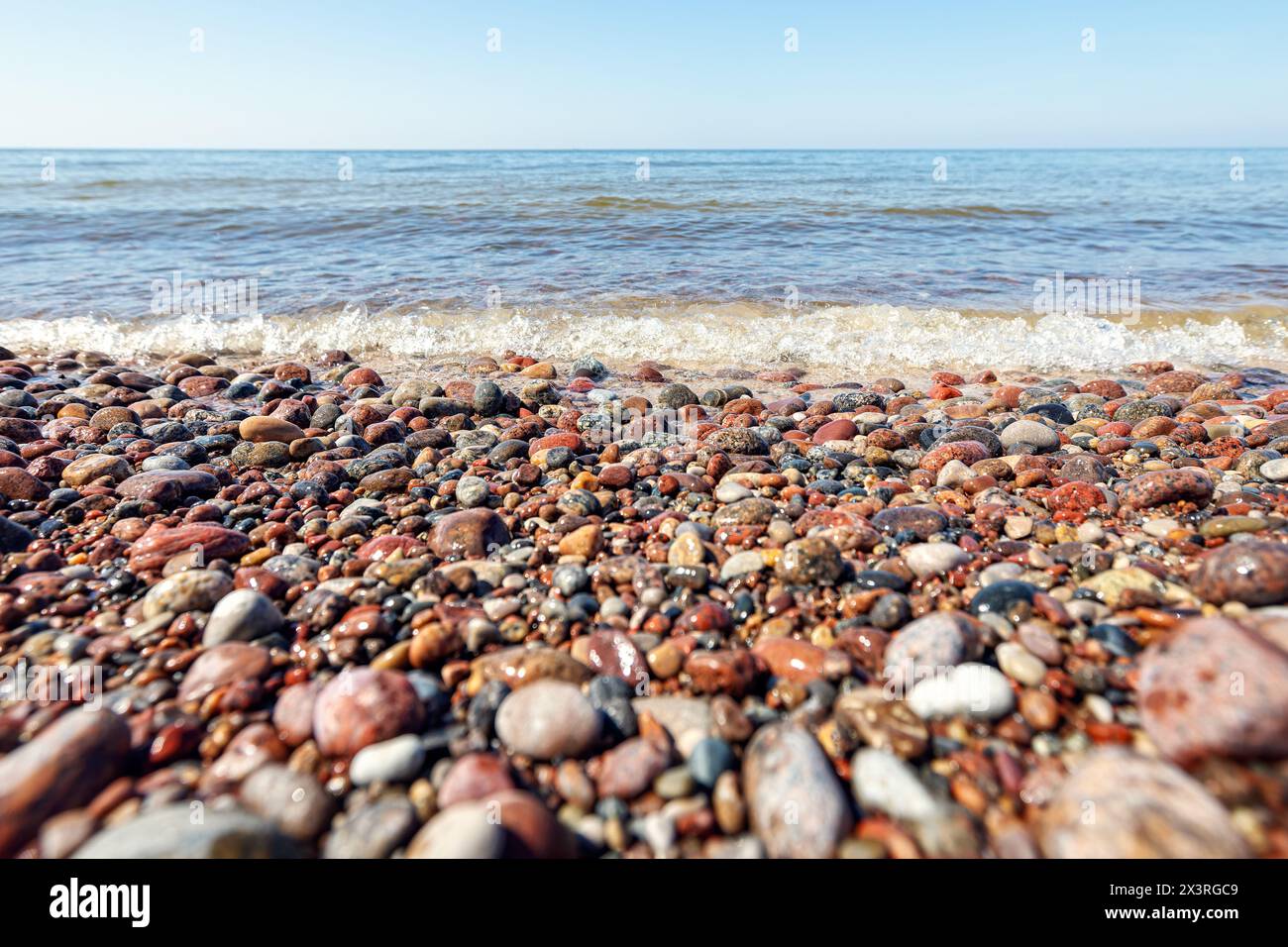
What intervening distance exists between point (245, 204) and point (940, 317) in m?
18.5

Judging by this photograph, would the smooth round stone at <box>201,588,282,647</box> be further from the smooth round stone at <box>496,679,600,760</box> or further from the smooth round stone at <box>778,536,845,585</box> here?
the smooth round stone at <box>778,536,845,585</box>

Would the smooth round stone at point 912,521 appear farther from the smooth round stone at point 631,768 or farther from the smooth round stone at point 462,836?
the smooth round stone at point 462,836

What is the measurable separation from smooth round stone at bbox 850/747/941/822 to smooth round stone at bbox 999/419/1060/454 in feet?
9.86

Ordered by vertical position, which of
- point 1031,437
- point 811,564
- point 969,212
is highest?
point 969,212

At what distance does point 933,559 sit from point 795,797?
1461 mm

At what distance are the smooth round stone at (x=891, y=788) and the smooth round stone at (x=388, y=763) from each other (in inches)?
48.9

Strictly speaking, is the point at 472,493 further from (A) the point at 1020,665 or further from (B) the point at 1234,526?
(B) the point at 1234,526

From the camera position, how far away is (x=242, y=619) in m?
2.40

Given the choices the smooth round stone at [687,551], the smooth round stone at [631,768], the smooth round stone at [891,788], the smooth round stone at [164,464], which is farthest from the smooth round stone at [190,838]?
the smooth round stone at [164,464]

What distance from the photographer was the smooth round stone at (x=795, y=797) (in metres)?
1.59

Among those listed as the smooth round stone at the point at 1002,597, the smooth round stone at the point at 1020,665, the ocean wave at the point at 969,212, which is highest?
the ocean wave at the point at 969,212

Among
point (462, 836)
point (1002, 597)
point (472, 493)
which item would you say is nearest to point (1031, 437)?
point (1002, 597)

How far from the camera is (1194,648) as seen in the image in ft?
5.92
